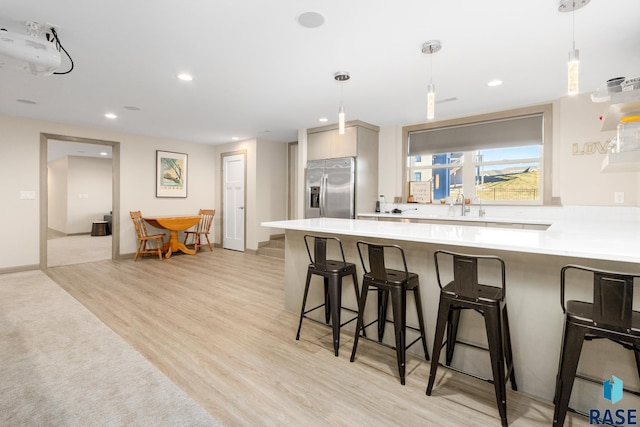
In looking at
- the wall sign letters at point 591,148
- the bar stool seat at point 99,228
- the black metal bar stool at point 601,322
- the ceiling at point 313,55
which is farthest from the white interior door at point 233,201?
the black metal bar stool at point 601,322

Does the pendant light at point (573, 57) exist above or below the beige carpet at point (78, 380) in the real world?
above

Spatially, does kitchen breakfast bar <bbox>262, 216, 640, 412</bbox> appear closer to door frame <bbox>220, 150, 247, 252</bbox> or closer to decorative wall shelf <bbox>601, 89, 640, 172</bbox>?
decorative wall shelf <bbox>601, 89, 640, 172</bbox>

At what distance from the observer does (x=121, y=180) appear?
5.97 metres

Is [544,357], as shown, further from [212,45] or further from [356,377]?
[212,45]

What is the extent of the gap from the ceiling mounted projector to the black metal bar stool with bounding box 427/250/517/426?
304cm

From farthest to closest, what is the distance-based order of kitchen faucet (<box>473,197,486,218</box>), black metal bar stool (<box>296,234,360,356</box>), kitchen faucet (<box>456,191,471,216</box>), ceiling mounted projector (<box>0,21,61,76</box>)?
kitchen faucet (<box>456,191,471,216</box>), kitchen faucet (<box>473,197,486,218</box>), black metal bar stool (<box>296,234,360,356</box>), ceiling mounted projector (<box>0,21,61,76</box>)

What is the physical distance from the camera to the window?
4188 mm

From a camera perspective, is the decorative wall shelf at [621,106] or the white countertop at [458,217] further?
the white countertop at [458,217]

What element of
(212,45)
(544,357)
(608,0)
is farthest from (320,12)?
(544,357)

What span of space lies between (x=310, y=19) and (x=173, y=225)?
5036 millimetres

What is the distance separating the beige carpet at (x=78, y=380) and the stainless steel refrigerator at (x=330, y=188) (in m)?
3.38

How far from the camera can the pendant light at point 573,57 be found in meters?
1.81

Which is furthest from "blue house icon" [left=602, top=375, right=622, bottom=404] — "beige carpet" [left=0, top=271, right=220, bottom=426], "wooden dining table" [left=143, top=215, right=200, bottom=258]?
"wooden dining table" [left=143, top=215, right=200, bottom=258]

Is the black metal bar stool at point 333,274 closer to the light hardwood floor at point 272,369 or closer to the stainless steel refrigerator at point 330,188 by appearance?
the light hardwood floor at point 272,369
